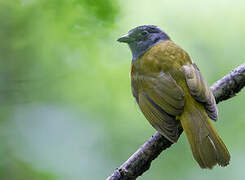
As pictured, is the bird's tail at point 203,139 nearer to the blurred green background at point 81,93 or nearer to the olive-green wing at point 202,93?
the olive-green wing at point 202,93

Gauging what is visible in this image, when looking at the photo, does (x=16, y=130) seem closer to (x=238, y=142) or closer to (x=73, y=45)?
(x=73, y=45)

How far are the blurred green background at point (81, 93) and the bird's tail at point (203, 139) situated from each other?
1227 millimetres

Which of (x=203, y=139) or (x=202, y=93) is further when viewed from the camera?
(x=202, y=93)

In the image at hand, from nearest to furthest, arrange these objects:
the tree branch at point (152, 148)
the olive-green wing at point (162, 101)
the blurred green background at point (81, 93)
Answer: the tree branch at point (152, 148) < the olive-green wing at point (162, 101) < the blurred green background at point (81, 93)

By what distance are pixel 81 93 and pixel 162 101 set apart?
1.57 meters

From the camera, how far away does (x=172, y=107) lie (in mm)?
3576

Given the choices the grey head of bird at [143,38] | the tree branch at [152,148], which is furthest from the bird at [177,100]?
the grey head of bird at [143,38]

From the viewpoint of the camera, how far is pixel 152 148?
11.2ft

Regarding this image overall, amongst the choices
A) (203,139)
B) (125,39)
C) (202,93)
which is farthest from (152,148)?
(125,39)

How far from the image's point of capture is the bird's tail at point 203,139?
10.7 feet

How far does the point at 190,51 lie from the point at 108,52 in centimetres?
100

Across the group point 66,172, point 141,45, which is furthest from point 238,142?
point 66,172

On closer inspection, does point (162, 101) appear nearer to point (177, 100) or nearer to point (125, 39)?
point (177, 100)

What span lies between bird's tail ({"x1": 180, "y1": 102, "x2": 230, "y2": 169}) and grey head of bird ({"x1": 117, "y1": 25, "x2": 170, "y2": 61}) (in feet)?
4.46
